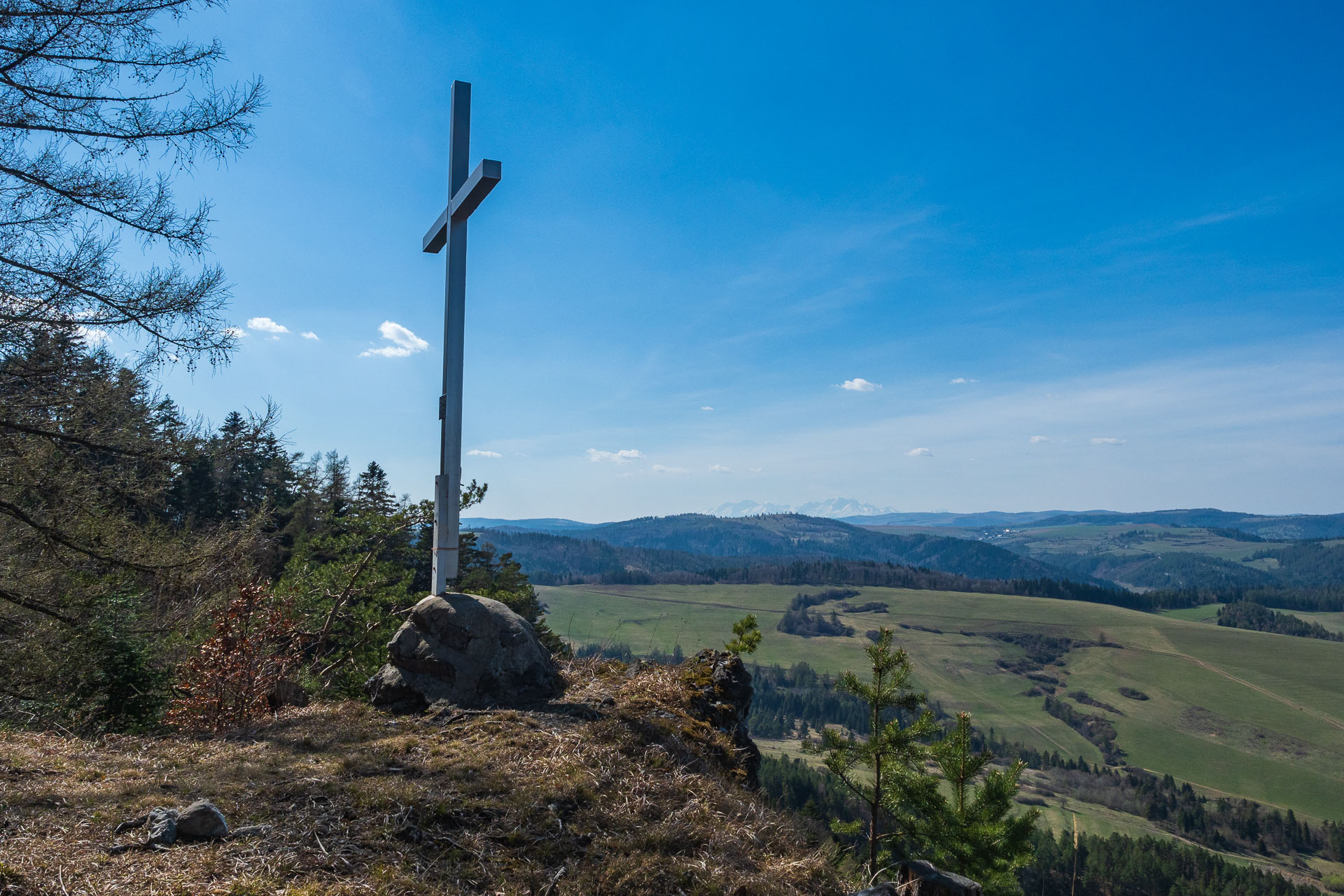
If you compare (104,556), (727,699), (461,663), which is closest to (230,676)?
(104,556)

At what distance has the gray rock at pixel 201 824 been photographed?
3834 mm

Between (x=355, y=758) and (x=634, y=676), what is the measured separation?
11.6 ft

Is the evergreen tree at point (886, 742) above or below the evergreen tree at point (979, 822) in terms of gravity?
above

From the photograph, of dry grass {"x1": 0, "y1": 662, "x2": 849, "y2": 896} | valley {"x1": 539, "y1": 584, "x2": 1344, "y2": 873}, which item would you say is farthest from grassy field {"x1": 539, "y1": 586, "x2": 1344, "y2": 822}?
dry grass {"x1": 0, "y1": 662, "x2": 849, "y2": 896}

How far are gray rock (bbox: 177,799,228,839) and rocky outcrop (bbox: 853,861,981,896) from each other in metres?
3.81

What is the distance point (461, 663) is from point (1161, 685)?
203 m

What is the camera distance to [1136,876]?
2549 inches

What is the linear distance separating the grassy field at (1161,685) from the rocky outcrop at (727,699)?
322ft

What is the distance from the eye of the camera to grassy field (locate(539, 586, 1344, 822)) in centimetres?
12675

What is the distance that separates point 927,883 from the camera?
4.09 m

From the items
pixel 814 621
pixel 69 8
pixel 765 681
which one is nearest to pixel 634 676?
pixel 69 8

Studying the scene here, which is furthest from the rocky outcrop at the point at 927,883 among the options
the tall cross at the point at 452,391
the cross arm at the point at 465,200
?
the cross arm at the point at 465,200

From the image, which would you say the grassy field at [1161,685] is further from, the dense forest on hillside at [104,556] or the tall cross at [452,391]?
the tall cross at [452,391]

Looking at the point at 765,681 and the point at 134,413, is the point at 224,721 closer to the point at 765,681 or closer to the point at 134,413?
the point at 134,413
